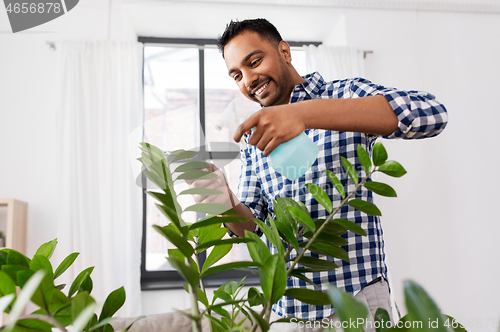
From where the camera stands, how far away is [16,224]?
198 cm

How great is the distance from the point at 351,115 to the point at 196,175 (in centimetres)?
31

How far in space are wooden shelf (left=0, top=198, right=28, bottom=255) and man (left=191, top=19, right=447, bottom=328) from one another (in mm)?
1489

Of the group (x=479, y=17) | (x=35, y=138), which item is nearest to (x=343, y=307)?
(x=35, y=138)

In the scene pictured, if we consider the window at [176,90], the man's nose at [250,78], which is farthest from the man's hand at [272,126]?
the window at [176,90]

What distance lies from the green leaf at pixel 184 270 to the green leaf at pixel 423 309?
6.6 inches

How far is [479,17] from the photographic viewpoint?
2.61 m

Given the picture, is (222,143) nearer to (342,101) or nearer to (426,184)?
(342,101)

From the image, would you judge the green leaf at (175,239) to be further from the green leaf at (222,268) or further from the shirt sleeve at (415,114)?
the shirt sleeve at (415,114)

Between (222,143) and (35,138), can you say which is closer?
(222,143)

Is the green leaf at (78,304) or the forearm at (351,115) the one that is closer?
the green leaf at (78,304)

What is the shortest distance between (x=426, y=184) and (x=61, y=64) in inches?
97.6

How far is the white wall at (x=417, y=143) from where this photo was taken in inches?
87.4

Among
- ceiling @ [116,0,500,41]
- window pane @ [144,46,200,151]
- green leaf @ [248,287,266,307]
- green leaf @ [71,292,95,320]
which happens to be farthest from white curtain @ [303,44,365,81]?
green leaf @ [71,292,95,320]

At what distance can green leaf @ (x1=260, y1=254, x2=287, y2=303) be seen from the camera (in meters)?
0.30
